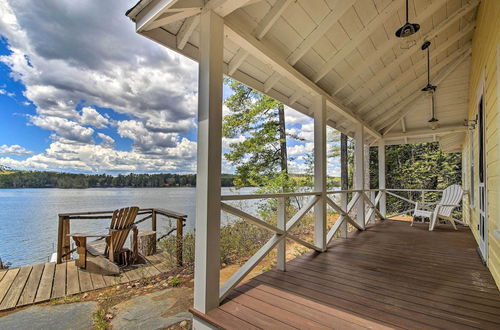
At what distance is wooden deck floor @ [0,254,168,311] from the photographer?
3069mm

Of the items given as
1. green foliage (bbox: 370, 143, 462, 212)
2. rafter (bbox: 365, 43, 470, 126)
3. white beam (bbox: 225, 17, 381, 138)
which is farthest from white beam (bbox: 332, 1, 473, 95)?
green foliage (bbox: 370, 143, 462, 212)

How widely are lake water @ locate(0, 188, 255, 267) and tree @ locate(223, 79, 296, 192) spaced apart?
3.47ft

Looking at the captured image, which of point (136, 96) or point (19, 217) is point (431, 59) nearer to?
point (19, 217)

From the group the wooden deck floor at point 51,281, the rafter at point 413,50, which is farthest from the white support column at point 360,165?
the wooden deck floor at point 51,281

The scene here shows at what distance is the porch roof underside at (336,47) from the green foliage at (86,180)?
3085 millimetres

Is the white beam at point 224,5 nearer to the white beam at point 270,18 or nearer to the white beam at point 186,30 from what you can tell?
the white beam at point 186,30

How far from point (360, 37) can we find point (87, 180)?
9.35m

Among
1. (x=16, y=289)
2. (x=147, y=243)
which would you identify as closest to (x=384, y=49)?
(x=147, y=243)

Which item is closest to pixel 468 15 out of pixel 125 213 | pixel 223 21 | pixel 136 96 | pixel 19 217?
pixel 223 21

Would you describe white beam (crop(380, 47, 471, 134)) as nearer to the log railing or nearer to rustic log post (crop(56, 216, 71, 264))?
the log railing

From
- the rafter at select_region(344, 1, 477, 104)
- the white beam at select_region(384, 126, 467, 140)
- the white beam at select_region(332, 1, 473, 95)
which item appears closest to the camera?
the white beam at select_region(332, 1, 473, 95)

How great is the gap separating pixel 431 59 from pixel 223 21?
4511 millimetres

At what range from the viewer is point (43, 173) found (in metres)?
8.12

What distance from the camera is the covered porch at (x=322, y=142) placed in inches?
74.4
